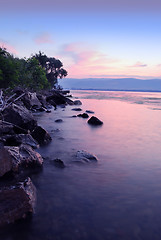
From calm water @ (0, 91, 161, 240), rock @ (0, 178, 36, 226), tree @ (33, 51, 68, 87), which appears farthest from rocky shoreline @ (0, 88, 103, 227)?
tree @ (33, 51, 68, 87)

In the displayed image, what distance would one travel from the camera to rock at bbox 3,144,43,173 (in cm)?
638

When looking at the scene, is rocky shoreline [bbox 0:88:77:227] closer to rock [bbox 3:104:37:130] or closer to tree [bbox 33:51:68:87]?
rock [bbox 3:104:37:130]

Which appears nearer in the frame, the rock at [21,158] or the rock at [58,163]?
the rock at [21,158]

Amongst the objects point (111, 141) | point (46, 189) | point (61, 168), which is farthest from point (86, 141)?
point (46, 189)

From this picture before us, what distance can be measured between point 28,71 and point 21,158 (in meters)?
52.8

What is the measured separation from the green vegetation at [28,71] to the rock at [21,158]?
22468mm

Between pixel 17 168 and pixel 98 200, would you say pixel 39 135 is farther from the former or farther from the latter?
pixel 98 200

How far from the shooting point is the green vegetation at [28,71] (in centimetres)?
3011

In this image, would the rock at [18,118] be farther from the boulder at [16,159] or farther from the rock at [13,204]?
the rock at [13,204]

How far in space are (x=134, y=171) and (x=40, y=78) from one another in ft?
184

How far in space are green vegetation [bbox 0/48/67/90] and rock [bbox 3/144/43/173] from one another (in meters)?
22.5

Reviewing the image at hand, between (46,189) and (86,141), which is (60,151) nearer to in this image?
(86,141)

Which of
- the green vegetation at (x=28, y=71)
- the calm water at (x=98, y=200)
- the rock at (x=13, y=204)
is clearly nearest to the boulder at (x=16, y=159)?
the calm water at (x=98, y=200)

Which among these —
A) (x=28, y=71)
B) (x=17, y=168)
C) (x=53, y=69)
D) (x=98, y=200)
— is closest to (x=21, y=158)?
(x=17, y=168)
